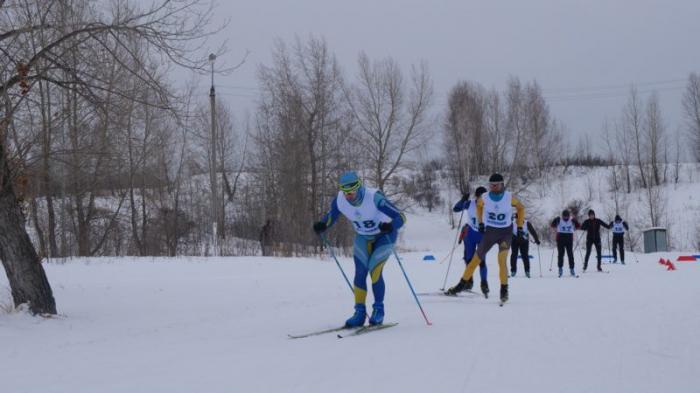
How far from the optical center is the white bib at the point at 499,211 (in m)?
10.3

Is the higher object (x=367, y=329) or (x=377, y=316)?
(x=377, y=316)

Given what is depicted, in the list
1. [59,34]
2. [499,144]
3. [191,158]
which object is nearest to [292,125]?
[191,158]

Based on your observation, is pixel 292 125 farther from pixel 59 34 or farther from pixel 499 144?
pixel 59 34

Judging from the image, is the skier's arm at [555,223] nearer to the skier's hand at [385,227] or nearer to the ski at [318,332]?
the skier's hand at [385,227]

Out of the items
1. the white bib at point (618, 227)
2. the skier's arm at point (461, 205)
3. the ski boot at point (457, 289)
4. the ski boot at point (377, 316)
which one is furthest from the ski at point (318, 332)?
the white bib at point (618, 227)

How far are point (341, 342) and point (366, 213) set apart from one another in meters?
1.64

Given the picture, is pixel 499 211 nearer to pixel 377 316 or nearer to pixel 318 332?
pixel 377 316

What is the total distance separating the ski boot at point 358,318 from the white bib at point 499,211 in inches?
153

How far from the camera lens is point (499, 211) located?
10.4m

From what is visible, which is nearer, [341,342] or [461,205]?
[341,342]

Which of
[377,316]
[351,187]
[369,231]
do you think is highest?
[351,187]

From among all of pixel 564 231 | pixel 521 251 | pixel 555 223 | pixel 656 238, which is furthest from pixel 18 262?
pixel 656 238

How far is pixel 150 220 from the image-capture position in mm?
27844

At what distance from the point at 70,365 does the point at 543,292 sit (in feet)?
27.3
